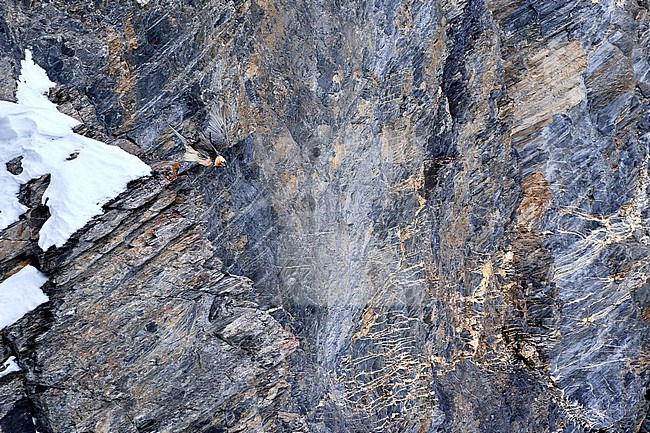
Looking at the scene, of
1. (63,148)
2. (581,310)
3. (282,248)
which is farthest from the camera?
(581,310)

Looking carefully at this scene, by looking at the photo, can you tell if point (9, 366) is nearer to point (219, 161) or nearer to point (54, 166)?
point (54, 166)

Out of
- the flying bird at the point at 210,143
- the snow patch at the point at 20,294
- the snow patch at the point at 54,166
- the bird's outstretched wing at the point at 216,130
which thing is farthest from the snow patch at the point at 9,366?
the bird's outstretched wing at the point at 216,130

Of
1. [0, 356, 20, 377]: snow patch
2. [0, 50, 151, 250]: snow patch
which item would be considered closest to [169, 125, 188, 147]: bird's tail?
[0, 50, 151, 250]: snow patch

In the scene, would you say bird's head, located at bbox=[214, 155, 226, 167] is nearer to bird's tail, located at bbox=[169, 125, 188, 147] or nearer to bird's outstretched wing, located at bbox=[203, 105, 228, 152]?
bird's outstretched wing, located at bbox=[203, 105, 228, 152]

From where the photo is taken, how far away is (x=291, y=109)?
8422mm

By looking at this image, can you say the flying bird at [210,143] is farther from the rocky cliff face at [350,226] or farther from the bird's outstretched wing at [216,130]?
the rocky cliff face at [350,226]

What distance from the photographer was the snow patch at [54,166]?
7.30 m

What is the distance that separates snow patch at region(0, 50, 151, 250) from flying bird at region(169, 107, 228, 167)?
3.11 ft

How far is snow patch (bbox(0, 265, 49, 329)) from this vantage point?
7371 millimetres

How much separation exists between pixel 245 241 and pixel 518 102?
4.87 meters

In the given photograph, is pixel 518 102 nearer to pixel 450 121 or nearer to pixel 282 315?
pixel 450 121

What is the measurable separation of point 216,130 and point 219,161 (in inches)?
18.6

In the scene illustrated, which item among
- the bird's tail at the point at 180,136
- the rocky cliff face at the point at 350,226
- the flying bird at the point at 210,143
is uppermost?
the bird's tail at the point at 180,136

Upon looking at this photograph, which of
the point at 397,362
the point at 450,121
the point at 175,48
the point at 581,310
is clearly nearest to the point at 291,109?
the point at 175,48
